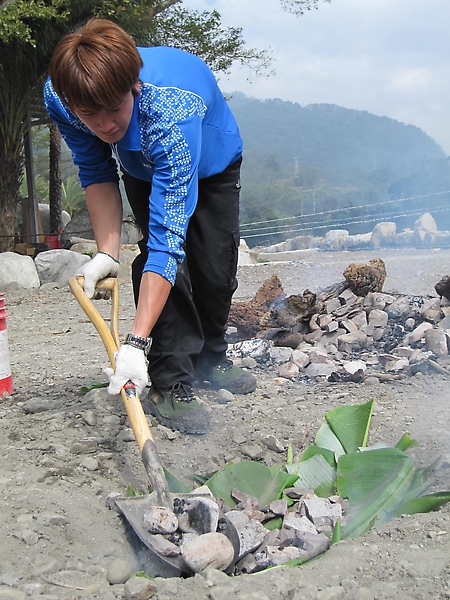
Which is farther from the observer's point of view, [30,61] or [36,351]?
[30,61]

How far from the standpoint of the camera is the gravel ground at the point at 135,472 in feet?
4.99

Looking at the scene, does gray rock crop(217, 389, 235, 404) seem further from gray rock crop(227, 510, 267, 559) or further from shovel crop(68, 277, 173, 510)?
gray rock crop(227, 510, 267, 559)

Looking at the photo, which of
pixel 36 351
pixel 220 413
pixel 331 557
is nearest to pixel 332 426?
pixel 220 413

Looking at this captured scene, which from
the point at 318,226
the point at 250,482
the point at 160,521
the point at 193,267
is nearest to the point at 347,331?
the point at 193,267

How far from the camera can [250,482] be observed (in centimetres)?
214

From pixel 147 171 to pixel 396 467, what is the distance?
1406 mm

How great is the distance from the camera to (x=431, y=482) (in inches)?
83.4

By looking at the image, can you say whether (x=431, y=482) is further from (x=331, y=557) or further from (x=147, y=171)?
(x=147, y=171)

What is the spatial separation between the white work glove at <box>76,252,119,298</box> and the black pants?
26cm

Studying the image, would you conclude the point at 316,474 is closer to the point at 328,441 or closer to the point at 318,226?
the point at 328,441

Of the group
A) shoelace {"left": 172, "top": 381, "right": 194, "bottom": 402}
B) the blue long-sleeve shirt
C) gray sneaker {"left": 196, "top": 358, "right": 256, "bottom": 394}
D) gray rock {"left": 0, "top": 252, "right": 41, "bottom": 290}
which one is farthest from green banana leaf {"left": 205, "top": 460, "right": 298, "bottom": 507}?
gray rock {"left": 0, "top": 252, "right": 41, "bottom": 290}

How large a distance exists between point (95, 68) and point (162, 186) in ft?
1.37

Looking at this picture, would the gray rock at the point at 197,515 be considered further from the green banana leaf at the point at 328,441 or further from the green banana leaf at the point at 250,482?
the green banana leaf at the point at 328,441

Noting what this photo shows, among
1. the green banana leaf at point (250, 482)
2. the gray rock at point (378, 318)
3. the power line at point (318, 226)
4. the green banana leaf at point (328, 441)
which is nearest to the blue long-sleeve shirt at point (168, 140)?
the green banana leaf at point (250, 482)
